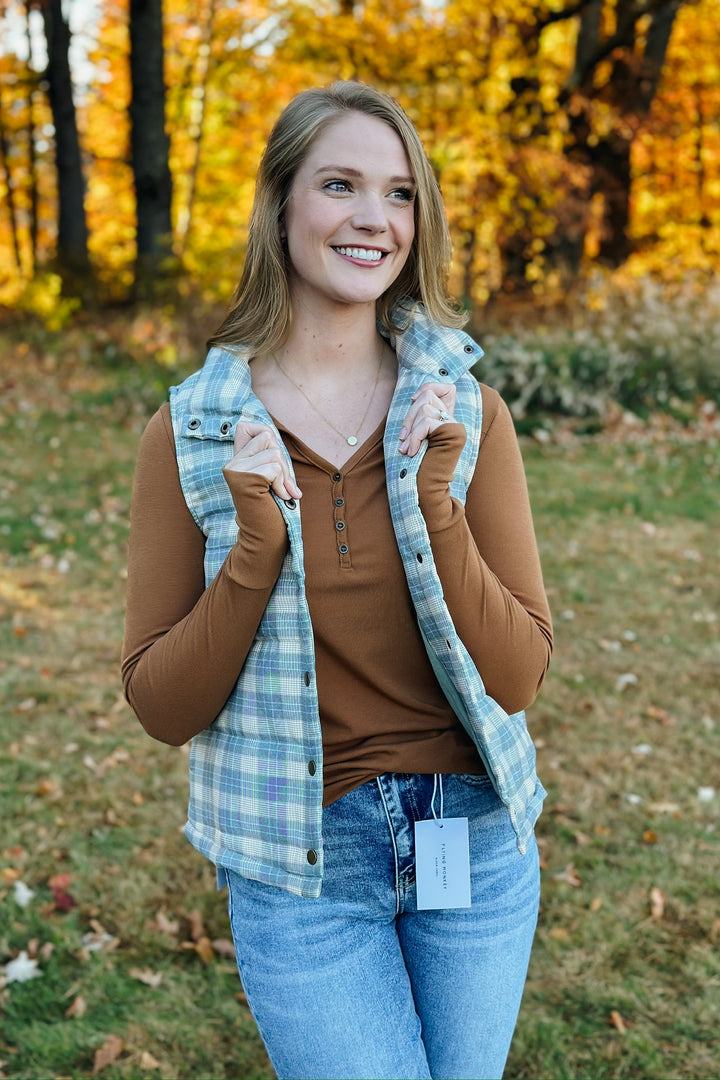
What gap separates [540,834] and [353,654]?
8.80ft

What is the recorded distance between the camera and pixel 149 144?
13602mm

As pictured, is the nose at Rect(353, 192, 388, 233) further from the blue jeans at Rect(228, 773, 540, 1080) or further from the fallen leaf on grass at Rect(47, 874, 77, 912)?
the fallen leaf on grass at Rect(47, 874, 77, 912)

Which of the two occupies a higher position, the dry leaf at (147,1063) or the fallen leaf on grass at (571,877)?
the fallen leaf on grass at (571,877)

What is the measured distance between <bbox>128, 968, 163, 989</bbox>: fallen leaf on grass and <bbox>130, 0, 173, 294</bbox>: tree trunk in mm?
10912

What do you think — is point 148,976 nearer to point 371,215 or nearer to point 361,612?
point 361,612

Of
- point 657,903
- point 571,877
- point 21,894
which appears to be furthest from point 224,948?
point 657,903

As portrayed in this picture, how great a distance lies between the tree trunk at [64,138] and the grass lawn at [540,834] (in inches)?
347

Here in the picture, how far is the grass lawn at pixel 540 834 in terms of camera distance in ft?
10.5

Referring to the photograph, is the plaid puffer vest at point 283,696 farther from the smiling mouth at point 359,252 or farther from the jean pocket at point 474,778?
the smiling mouth at point 359,252

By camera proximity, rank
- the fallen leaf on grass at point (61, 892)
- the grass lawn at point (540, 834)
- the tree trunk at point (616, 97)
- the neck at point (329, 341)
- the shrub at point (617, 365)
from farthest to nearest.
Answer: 1. the tree trunk at point (616, 97)
2. the shrub at point (617, 365)
3. the fallen leaf on grass at point (61, 892)
4. the grass lawn at point (540, 834)
5. the neck at point (329, 341)

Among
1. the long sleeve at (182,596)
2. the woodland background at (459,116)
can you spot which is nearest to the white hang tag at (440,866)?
the long sleeve at (182,596)

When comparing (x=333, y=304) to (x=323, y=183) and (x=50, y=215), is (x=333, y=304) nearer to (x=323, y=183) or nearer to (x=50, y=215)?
(x=323, y=183)

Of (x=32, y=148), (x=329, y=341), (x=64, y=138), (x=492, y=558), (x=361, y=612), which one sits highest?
(x=32, y=148)

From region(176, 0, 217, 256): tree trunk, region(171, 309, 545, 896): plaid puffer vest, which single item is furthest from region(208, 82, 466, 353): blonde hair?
region(176, 0, 217, 256): tree trunk
